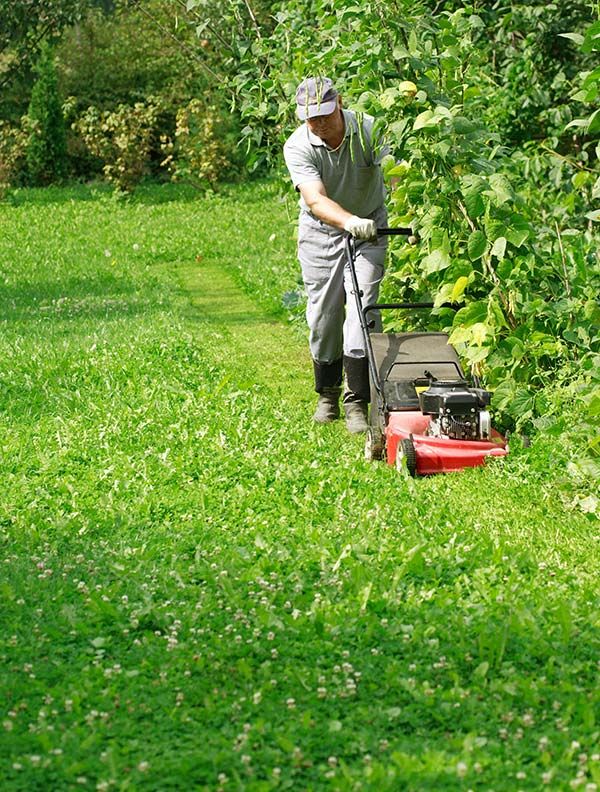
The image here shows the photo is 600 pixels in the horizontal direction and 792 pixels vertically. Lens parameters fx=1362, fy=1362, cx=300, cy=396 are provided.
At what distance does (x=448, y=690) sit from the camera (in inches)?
145

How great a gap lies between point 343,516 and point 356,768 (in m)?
1.98

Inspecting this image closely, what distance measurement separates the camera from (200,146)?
2194 centimetres

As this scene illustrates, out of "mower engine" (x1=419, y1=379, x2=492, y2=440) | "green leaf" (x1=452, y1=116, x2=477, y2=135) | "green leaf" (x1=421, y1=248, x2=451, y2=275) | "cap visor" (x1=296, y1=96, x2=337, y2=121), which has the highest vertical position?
"cap visor" (x1=296, y1=96, x2=337, y2=121)

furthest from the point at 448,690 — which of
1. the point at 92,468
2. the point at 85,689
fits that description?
the point at 92,468

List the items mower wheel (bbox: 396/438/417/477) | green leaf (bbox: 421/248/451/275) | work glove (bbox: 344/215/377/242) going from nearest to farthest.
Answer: mower wheel (bbox: 396/438/417/477), work glove (bbox: 344/215/377/242), green leaf (bbox: 421/248/451/275)

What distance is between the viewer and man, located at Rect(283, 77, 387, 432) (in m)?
6.86

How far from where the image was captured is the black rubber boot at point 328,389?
7.40 metres

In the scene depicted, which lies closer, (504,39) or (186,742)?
(186,742)

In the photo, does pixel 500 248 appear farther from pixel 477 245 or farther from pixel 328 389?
pixel 328 389

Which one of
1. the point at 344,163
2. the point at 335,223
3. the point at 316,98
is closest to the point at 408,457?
the point at 335,223

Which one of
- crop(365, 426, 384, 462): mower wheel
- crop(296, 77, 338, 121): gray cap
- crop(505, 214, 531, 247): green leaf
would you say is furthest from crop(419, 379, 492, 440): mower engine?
crop(296, 77, 338, 121): gray cap

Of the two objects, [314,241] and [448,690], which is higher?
[314,241]

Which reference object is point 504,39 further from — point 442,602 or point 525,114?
point 442,602

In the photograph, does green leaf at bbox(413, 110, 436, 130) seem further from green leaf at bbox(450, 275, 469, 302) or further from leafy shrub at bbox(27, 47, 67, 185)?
leafy shrub at bbox(27, 47, 67, 185)
